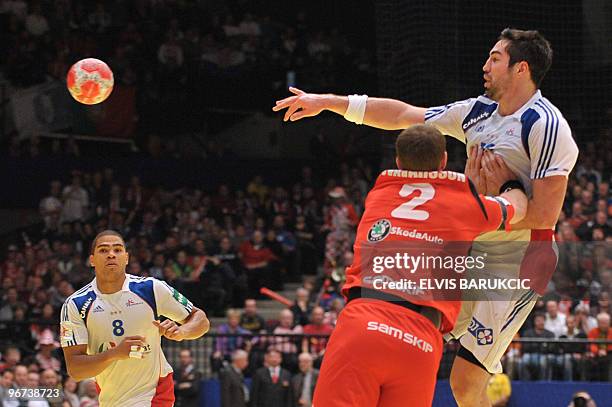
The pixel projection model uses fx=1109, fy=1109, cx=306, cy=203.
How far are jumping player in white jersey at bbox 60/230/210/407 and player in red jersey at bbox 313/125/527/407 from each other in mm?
2324

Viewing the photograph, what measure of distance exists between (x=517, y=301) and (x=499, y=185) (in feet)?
2.65

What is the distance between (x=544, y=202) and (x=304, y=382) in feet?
29.5

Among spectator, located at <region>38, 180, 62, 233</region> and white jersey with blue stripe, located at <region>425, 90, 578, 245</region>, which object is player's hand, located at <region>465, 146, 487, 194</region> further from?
spectator, located at <region>38, 180, 62, 233</region>

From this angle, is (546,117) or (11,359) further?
(11,359)

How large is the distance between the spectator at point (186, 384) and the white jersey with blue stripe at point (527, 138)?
8848mm

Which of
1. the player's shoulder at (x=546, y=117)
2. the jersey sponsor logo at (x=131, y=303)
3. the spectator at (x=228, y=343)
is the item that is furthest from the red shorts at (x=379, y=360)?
the spectator at (x=228, y=343)

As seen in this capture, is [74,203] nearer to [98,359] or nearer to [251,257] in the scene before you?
[251,257]

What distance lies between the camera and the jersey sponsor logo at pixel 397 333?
4953mm

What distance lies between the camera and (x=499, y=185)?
598cm

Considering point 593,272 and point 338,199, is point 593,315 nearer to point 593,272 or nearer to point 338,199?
point 593,272

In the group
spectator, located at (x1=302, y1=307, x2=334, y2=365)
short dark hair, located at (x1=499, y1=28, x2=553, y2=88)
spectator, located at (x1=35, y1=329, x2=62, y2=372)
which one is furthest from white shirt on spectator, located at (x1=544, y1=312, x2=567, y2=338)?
short dark hair, located at (x1=499, y1=28, x2=553, y2=88)

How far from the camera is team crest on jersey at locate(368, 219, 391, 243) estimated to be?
5105mm

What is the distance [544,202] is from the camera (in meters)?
5.80

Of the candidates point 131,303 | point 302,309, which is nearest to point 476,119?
point 131,303
